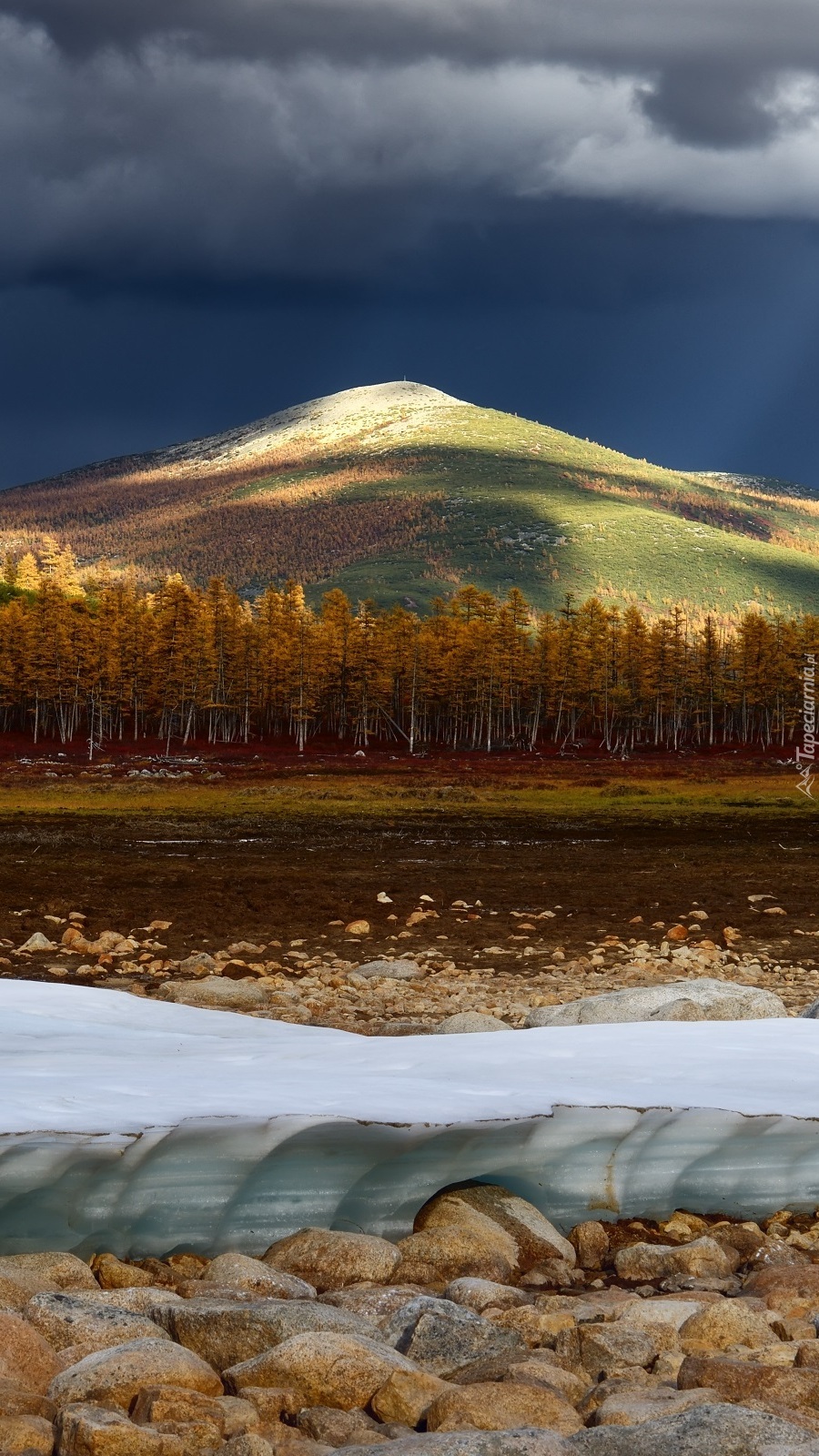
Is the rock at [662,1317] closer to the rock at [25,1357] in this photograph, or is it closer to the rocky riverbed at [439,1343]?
the rocky riverbed at [439,1343]

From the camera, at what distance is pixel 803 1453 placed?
4.03 meters

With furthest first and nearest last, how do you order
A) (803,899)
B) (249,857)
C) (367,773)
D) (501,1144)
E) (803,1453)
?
(367,773) → (249,857) → (803,899) → (501,1144) → (803,1453)

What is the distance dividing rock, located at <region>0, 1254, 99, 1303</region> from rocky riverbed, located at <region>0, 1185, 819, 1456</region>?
0.05 feet

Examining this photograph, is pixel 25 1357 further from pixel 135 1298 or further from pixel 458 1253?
pixel 458 1253

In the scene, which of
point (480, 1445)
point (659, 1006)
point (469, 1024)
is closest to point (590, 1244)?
point (480, 1445)

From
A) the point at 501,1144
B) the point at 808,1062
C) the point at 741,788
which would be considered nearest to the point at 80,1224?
the point at 501,1144

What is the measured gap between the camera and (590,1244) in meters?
6.91

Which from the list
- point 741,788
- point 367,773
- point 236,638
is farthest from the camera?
point 236,638

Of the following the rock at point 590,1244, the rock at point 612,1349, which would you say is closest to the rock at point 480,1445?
the rock at point 612,1349

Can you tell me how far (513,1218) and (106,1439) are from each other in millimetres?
3235

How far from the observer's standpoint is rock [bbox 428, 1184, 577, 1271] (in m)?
6.83

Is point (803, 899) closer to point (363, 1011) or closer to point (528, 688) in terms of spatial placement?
point (363, 1011)

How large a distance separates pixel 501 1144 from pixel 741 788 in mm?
60505

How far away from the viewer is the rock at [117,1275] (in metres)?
6.25
